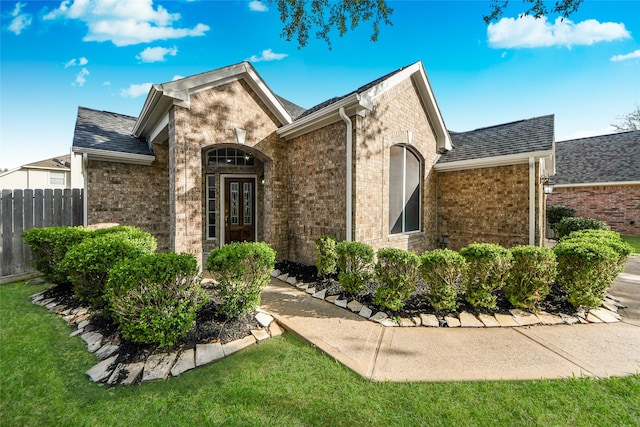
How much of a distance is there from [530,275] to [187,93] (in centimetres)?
797

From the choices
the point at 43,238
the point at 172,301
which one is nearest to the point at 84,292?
the point at 172,301

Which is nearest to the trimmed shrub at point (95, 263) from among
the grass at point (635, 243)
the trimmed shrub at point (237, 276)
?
the trimmed shrub at point (237, 276)

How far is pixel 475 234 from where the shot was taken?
8.18 metres

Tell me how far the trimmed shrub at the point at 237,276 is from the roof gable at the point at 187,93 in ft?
13.8

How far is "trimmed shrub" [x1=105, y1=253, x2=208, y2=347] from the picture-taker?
3.01 metres

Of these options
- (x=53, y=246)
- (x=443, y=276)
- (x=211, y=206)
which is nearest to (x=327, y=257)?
(x=443, y=276)

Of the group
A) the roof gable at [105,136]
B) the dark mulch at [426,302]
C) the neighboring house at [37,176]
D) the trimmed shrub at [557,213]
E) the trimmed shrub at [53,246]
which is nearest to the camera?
the dark mulch at [426,302]

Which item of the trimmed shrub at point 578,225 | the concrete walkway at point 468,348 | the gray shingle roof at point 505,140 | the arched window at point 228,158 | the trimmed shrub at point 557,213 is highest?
the gray shingle roof at point 505,140

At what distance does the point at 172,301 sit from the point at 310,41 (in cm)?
506

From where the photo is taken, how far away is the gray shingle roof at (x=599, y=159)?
14.0 meters

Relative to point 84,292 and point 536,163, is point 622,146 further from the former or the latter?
point 84,292

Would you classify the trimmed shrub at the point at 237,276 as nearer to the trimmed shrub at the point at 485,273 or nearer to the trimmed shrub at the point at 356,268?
the trimmed shrub at the point at 356,268

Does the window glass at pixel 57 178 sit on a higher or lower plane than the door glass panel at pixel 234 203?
higher

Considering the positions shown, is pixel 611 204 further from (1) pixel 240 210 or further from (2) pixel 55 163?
(2) pixel 55 163
